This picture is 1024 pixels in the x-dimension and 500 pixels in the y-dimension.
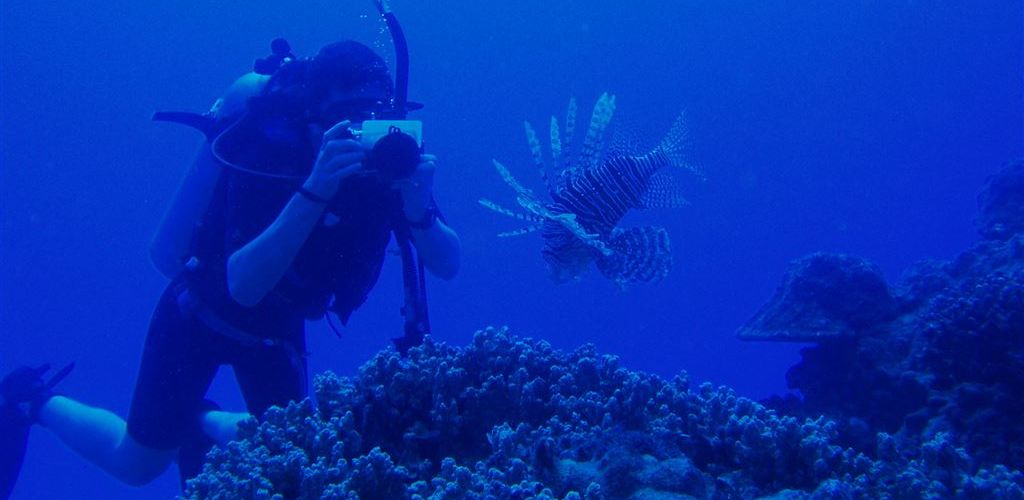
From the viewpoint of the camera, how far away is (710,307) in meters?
53.0

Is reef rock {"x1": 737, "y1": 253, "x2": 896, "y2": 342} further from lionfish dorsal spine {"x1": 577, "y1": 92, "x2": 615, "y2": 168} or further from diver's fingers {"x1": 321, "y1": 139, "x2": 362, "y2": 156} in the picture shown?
diver's fingers {"x1": 321, "y1": 139, "x2": 362, "y2": 156}

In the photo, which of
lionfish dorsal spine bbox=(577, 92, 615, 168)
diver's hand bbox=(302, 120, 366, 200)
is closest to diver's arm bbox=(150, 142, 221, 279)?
diver's hand bbox=(302, 120, 366, 200)

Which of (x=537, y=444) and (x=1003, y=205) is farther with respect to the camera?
(x=1003, y=205)

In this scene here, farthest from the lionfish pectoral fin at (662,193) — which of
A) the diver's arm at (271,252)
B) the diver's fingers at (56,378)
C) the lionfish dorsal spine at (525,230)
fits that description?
the diver's fingers at (56,378)

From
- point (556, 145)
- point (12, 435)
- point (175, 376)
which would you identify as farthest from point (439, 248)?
point (12, 435)

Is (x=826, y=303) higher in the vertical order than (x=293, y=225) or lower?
higher

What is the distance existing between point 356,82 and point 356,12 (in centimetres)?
9582

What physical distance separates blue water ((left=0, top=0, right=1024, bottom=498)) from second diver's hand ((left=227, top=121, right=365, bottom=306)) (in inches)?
1402

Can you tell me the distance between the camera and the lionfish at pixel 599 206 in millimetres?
3520

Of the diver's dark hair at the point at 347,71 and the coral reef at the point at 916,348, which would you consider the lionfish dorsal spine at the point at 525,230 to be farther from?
the coral reef at the point at 916,348

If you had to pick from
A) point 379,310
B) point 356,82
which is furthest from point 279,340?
point 379,310

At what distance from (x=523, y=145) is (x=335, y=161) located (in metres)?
87.7

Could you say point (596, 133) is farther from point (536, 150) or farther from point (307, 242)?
point (307, 242)

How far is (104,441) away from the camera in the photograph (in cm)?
534
